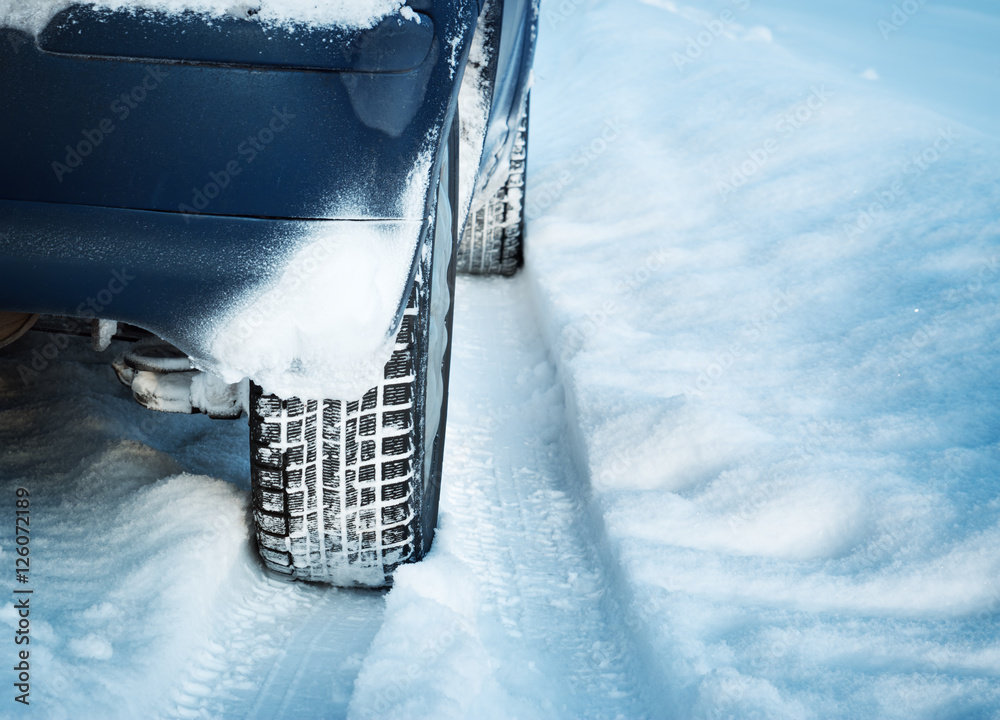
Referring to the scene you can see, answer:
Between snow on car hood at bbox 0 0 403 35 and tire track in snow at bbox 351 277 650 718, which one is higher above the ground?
snow on car hood at bbox 0 0 403 35

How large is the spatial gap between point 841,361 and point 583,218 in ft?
4.17

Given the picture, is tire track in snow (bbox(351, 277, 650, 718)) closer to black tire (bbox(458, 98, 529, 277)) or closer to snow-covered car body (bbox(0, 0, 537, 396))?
snow-covered car body (bbox(0, 0, 537, 396))

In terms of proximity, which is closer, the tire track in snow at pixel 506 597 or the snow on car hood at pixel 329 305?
the snow on car hood at pixel 329 305

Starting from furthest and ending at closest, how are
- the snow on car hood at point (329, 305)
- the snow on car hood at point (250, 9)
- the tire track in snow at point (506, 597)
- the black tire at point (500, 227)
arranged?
the black tire at point (500, 227) < the tire track in snow at point (506, 597) < the snow on car hood at point (329, 305) < the snow on car hood at point (250, 9)

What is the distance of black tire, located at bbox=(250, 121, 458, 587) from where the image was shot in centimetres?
125

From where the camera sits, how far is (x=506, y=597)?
142 cm

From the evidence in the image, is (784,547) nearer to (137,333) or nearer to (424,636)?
(424,636)

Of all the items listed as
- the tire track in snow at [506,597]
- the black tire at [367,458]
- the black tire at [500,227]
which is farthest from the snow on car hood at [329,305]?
the black tire at [500,227]

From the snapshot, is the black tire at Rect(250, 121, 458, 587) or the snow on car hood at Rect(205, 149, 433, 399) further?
the black tire at Rect(250, 121, 458, 587)

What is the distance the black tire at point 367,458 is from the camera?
1.25m

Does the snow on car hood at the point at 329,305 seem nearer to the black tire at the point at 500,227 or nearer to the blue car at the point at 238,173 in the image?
the blue car at the point at 238,173

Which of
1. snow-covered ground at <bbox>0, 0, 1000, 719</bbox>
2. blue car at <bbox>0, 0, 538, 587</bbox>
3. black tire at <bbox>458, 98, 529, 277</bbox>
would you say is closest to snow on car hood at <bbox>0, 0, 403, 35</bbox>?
blue car at <bbox>0, 0, 538, 587</bbox>

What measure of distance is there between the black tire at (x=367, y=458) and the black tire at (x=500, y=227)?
4.82ft

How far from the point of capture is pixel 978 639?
4.02ft
